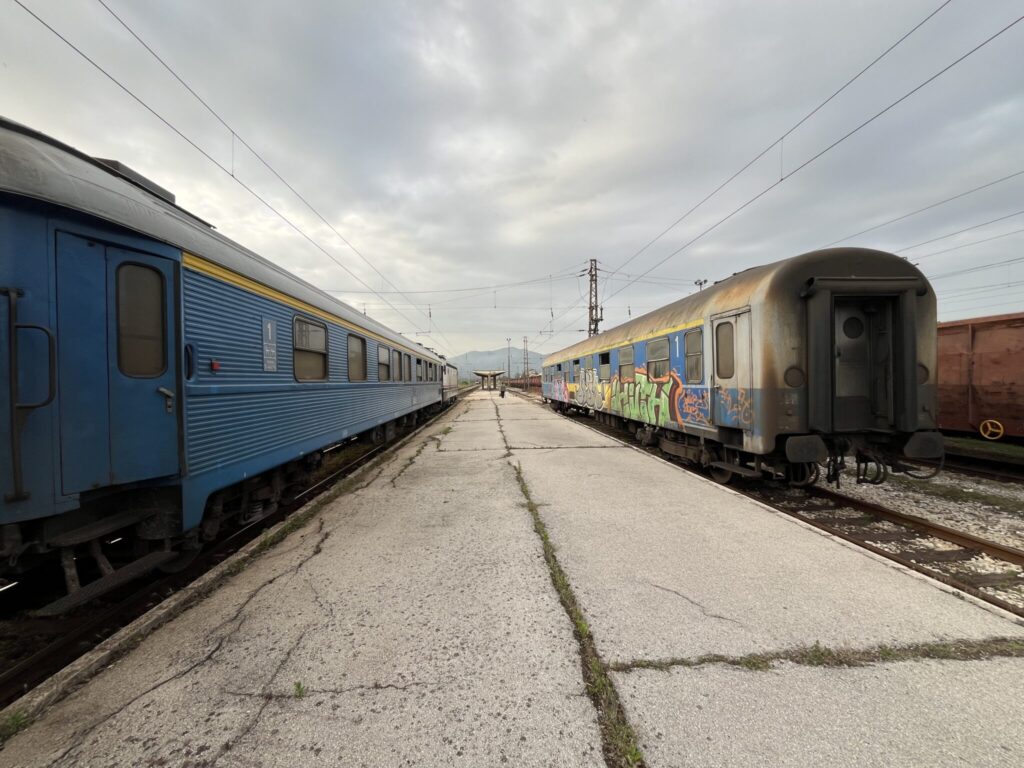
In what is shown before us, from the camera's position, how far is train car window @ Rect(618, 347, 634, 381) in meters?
10.6

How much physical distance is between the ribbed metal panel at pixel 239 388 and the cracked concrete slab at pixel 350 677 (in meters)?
1.20

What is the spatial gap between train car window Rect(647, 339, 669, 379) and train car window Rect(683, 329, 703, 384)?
0.86 m

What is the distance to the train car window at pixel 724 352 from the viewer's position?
6.09m

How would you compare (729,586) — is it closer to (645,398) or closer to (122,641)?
(122,641)

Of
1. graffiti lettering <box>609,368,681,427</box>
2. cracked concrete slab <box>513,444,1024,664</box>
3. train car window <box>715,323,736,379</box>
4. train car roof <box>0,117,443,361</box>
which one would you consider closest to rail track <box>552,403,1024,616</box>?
cracked concrete slab <box>513,444,1024,664</box>

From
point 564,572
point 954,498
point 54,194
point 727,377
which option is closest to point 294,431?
point 54,194

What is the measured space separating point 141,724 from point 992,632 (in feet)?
16.2

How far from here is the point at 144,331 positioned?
3129mm

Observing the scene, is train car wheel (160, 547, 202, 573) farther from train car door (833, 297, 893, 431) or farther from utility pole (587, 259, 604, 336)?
utility pole (587, 259, 604, 336)

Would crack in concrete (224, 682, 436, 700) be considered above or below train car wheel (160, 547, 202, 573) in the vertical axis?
below

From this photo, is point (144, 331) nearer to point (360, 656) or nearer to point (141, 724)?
point (141, 724)

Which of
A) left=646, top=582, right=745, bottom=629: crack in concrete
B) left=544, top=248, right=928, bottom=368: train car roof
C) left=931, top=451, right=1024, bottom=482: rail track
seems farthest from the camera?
left=931, top=451, right=1024, bottom=482: rail track

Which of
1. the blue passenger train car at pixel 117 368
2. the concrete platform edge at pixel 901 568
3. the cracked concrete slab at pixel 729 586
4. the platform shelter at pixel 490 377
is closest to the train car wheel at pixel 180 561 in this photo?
the blue passenger train car at pixel 117 368

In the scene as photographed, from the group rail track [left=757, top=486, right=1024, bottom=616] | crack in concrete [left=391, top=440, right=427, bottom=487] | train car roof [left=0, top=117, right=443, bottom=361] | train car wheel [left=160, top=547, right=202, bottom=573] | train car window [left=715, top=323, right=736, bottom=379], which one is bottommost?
rail track [left=757, top=486, right=1024, bottom=616]
